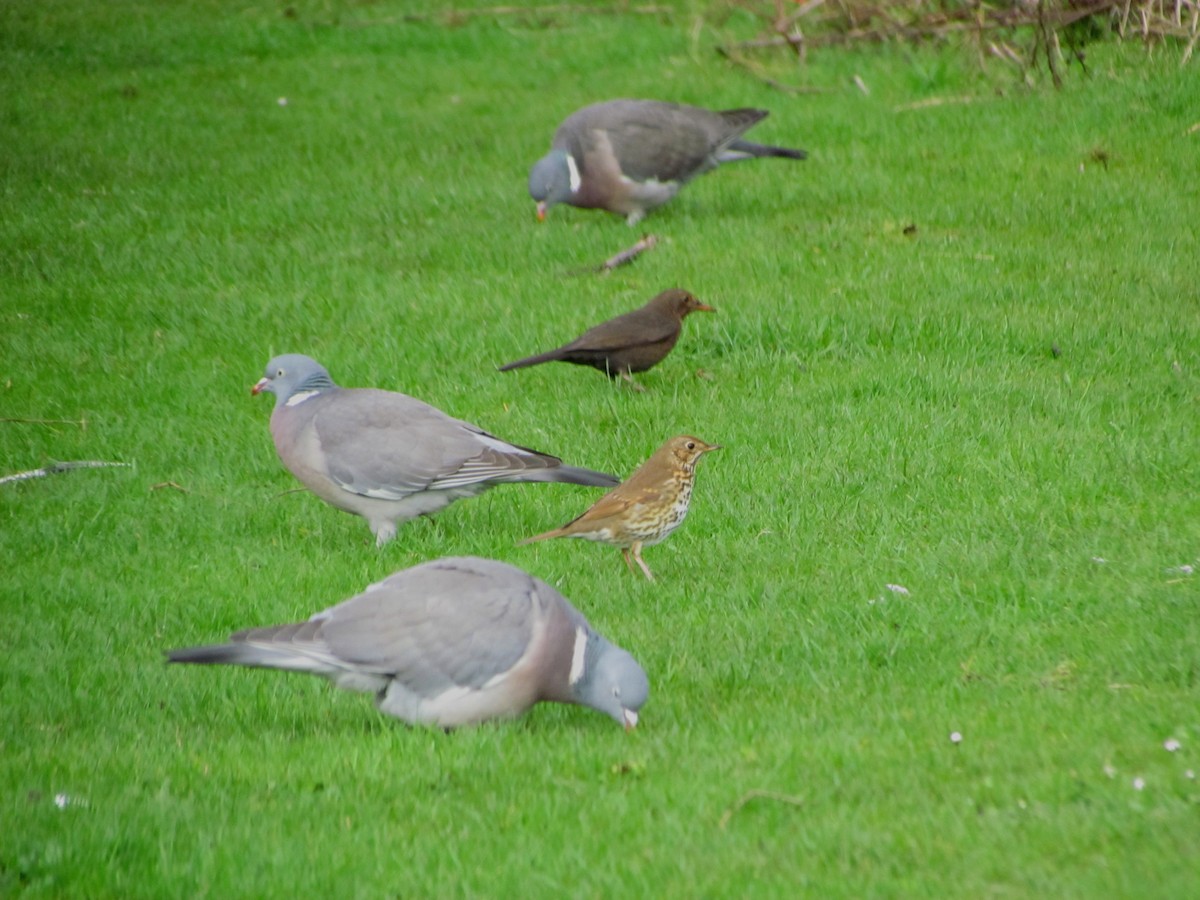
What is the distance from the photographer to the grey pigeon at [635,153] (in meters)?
11.8

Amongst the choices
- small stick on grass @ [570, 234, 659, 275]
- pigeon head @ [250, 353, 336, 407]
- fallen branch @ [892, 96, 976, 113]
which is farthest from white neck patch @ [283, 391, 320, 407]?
fallen branch @ [892, 96, 976, 113]

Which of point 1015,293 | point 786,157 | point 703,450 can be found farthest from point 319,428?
point 786,157

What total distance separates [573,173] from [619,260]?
1.23 metres

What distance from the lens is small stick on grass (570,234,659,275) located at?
11.0 metres

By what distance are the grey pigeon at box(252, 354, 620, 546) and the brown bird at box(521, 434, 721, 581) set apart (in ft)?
1.29

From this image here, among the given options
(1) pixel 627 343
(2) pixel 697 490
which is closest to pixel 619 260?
(1) pixel 627 343

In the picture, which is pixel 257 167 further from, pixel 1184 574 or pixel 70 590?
pixel 1184 574

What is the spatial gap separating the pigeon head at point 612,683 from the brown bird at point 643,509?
1.14m

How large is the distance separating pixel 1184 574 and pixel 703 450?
205cm

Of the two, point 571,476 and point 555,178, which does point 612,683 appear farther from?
point 555,178

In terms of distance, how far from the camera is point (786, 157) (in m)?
12.5

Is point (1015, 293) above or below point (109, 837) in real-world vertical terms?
below

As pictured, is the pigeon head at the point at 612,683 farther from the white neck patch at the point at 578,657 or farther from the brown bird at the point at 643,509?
the brown bird at the point at 643,509

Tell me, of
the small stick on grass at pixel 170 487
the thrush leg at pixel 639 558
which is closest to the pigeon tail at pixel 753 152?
the small stick on grass at pixel 170 487
